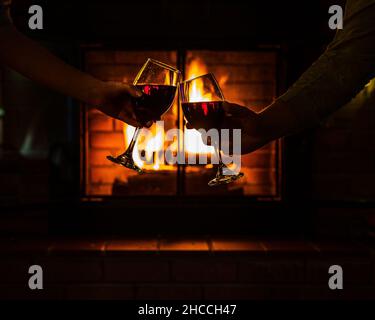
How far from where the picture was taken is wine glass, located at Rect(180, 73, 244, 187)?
134cm

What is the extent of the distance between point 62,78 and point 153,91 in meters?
0.25

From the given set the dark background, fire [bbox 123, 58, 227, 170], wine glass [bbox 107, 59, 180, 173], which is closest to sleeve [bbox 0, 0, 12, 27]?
wine glass [bbox 107, 59, 180, 173]

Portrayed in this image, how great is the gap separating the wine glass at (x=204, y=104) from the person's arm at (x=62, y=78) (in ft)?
0.47

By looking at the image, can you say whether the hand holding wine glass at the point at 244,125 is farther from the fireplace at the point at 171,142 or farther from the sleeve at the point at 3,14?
the fireplace at the point at 171,142

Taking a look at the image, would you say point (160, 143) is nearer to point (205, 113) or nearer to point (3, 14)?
point (3, 14)

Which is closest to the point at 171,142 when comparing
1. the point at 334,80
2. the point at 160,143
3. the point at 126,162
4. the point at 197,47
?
the point at 160,143

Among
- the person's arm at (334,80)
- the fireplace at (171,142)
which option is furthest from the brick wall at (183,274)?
the person's arm at (334,80)

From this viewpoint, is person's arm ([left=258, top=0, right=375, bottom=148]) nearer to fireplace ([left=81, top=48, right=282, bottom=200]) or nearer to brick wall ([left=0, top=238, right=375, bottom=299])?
brick wall ([left=0, top=238, right=375, bottom=299])

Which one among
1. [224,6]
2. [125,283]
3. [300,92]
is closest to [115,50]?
[224,6]

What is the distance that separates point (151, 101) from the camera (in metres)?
1.40

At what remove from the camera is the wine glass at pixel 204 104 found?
52.8 inches

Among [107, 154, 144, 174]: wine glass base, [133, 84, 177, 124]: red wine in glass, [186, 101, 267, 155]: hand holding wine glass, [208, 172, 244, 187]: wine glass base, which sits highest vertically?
[133, 84, 177, 124]: red wine in glass

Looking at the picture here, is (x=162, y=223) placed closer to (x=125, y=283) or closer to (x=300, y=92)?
(x=125, y=283)
